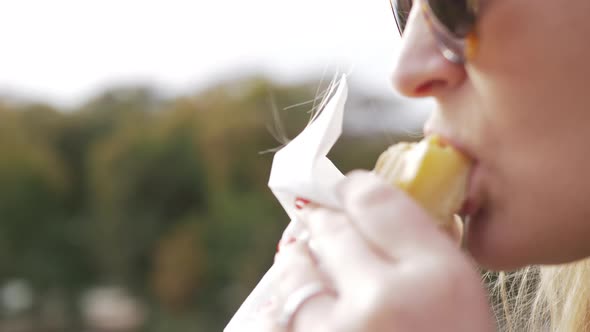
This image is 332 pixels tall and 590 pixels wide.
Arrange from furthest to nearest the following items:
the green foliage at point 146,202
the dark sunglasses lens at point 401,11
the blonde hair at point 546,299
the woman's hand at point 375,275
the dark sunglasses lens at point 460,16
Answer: the green foliage at point 146,202 → the blonde hair at point 546,299 → the dark sunglasses lens at point 401,11 → the dark sunglasses lens at point 460,16 → the woman's hand at point 375,275

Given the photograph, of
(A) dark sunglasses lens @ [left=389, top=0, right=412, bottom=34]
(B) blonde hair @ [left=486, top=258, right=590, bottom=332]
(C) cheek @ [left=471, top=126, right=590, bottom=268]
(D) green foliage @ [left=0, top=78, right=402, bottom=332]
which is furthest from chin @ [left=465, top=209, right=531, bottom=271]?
(D) green foliage @ [left=0, top=78, right=402, bottom=332]

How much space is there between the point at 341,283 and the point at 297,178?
13.4 inches

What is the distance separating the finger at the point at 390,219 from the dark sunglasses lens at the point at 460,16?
28 centimetres

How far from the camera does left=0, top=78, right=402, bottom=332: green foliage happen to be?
16.4 m

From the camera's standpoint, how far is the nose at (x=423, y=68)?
4.57ft

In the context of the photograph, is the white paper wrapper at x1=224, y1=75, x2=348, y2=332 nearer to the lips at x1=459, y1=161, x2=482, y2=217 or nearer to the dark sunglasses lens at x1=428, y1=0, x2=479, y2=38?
the lips at x1=459, y1=161, x2=482, y2=217

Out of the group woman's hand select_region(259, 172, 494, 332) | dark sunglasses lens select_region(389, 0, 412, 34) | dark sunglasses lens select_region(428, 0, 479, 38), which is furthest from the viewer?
dark sunglasses lens select_region(389, 0, 412, 34)

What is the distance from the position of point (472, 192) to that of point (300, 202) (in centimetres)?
35

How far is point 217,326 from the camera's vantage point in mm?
16797

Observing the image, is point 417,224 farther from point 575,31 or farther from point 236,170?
point 236,170

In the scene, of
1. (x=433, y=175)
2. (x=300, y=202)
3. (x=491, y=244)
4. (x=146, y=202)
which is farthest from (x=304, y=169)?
(x=146, y=202)

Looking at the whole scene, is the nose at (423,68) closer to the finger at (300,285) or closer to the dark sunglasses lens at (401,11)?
the dark sunglasses lens at (401,11)

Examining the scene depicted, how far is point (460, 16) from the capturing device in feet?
4.37

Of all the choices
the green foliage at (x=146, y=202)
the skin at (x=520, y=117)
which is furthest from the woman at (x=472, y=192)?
the green foliage at (x=146, y=202)
